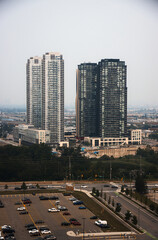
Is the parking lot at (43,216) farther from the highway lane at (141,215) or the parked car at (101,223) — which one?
the highway lane at (141,215)

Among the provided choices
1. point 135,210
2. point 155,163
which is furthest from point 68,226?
point 155,163

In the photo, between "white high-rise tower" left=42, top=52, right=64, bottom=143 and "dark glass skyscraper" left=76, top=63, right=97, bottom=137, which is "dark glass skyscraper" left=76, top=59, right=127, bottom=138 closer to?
"dark glass skyscraper" left=76, top=63, right=97, bottom=137

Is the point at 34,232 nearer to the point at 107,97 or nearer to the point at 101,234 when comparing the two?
the point at 101,234

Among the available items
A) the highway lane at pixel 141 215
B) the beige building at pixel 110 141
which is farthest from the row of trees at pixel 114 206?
the beige building at pixel 110 141

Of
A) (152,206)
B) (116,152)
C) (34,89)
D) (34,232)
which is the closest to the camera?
(34,232)

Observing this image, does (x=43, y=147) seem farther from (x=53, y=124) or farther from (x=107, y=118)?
(x=107, y=118)

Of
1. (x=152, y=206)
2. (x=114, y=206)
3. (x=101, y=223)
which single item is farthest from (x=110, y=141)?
(x=101, y=223)

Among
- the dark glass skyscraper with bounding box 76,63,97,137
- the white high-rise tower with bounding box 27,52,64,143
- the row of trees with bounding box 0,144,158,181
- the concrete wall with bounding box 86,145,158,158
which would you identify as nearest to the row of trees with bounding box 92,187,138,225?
the row of trees with bounding box 0,144,158,181
